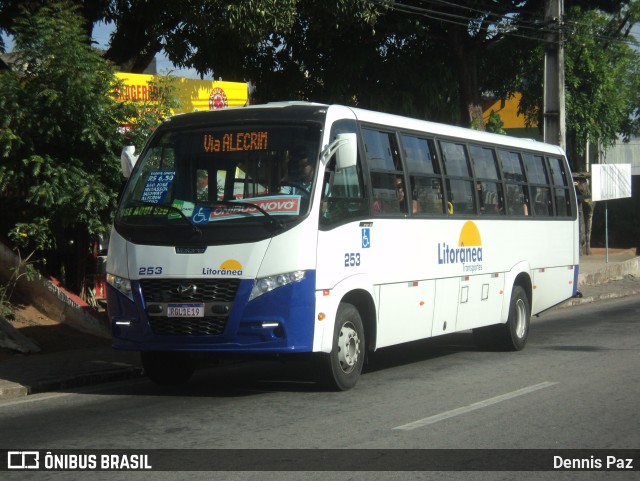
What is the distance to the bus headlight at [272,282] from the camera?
365 inches

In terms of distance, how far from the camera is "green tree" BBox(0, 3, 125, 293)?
43.7 ft

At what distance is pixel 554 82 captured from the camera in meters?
24.1

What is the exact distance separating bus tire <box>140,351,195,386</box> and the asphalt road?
0.15 meters

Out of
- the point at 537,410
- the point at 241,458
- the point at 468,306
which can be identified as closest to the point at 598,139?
the point at 468,306

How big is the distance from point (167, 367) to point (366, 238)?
250 cm

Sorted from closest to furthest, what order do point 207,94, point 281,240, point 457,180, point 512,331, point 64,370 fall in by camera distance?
1. point 281,240
2. point 64,370
3. point 457,180
4. point 512,331
5. point 207,94

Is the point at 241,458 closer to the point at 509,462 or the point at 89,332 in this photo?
the point at 509,462

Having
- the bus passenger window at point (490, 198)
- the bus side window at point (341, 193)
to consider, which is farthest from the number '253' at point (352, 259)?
the bus passenger window at point (490, 198)

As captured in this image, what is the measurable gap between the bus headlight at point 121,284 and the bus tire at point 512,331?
5823 millimetres

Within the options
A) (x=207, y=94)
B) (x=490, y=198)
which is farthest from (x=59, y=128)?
(x=490, y=198)

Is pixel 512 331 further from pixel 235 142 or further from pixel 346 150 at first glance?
pixel 235 142

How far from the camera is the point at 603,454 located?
7215 millimetres

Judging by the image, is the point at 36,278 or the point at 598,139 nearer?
the point at 36,278

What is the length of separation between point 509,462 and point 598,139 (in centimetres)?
3023
